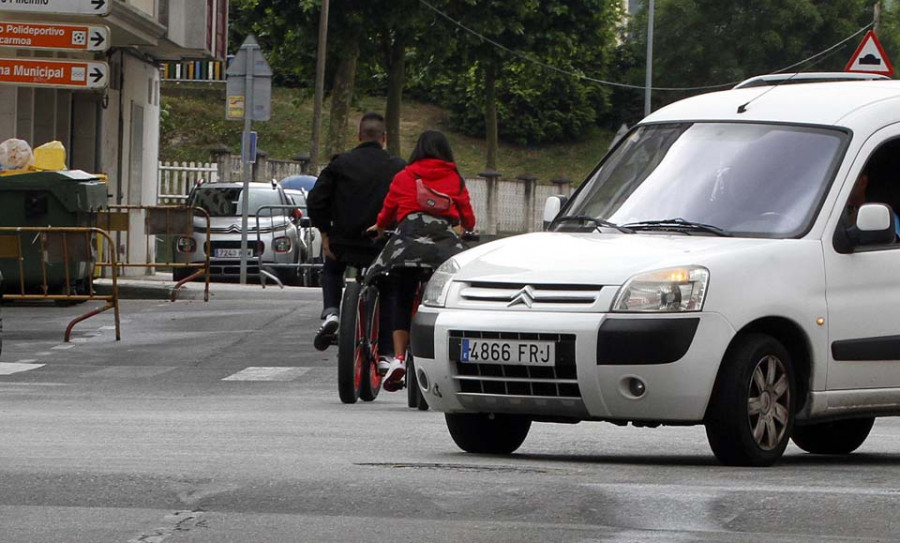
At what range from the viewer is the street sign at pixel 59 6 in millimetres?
23656

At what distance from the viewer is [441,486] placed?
23.1 ft

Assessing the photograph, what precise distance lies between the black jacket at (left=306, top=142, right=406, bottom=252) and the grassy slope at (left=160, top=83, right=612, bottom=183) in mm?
58003

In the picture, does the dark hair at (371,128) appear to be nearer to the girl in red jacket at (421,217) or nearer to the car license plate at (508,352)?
the girl in red jacket at (421,217)

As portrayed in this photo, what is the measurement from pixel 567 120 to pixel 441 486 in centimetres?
7774

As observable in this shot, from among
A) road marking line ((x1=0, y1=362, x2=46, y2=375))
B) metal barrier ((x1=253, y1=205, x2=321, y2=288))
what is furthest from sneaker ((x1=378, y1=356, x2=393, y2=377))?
metal barrier ((x1=253, y1=205, x2=321, y2=288))

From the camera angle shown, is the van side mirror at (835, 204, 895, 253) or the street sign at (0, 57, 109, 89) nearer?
the van side mirror at (835, 204, 895, 253)

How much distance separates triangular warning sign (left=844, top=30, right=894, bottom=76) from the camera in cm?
1847

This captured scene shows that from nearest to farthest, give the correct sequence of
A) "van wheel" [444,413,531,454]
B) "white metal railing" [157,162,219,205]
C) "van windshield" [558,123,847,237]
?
1. "van windshield" [558,123,847,237]
2. "van wheel" [444,413,531,454]
3. "white metal railing" [157,162,219,205]

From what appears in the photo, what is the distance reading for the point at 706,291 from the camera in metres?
8.00

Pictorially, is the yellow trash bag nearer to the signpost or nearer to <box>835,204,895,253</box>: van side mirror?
the signpost

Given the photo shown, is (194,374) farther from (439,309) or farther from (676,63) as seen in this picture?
(676,63)

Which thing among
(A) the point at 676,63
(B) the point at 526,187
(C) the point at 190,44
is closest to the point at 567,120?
(A) the point at 676,63

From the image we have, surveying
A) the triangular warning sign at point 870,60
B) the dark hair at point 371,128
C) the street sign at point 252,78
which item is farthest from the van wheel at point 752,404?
the street sign at point 252,78

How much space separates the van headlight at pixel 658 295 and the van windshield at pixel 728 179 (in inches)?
29.0
